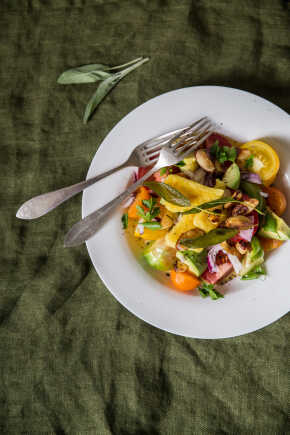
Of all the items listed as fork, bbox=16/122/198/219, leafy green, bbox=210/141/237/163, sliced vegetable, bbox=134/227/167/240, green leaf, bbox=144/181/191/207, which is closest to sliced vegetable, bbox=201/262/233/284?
sliced vegetable, bbox=134/227/167/240

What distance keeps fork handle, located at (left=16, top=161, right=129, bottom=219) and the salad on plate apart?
7.9 inches

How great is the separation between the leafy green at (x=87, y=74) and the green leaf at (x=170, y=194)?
0.88 meters

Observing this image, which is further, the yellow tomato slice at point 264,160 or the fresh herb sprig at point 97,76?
the fresh herb sprig at point 97,76

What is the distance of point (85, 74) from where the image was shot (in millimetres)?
2402

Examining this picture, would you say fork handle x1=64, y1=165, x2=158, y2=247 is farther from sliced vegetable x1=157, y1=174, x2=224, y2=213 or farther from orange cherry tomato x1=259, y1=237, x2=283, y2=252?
orange cherry tomato x1=259, y1=237, x2=283, y2=252

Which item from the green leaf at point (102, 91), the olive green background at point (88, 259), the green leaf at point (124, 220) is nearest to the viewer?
the green leaf at point (124, 220)

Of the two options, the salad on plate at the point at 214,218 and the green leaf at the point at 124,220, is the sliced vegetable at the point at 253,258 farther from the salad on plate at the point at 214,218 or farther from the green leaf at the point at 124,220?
the green leaf at the point at 124,220

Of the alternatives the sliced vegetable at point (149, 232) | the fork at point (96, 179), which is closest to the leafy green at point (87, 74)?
the fork at point (96, 179)

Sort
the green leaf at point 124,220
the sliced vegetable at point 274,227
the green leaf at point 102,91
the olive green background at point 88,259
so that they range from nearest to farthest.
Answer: the sliced vegetable at point 274,227 < the green leaf at point 124,220 < the olive green background at point 88,259 < the green leaf at point 102,91

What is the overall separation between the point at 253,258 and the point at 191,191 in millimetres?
458

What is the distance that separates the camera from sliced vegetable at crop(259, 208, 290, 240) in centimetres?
202

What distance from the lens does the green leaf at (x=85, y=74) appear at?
7.89ft

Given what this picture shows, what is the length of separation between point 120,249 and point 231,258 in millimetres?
569

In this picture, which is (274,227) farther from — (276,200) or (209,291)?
(209,291)
